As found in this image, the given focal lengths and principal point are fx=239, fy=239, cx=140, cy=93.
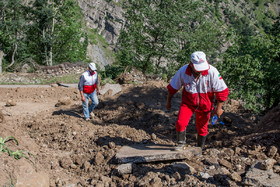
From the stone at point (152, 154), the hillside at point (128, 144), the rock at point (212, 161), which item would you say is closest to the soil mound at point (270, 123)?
the hillside at point (128, 144)

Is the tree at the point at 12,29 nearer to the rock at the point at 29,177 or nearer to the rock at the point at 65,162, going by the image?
the rock at the point at 65,162

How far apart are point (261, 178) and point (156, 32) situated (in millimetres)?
13309

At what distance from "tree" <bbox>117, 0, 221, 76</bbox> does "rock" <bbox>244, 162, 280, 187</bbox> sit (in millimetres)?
12694

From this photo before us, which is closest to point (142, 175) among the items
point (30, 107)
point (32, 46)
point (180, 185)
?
point (180, 185)

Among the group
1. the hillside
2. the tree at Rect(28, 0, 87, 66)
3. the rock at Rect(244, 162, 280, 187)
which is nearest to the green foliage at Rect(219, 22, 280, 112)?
the hillside

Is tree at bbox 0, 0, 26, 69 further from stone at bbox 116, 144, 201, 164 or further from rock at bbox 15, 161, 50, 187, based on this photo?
stone at bbox 116, 144, 201, 164

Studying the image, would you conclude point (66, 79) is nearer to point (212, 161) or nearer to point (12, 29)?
point (12, 29)

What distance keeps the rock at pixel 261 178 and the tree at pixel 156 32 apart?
500 inches

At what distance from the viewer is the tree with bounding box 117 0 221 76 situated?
15.2m

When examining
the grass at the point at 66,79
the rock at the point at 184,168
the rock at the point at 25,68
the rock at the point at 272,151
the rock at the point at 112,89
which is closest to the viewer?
the rock at the point at 184,168

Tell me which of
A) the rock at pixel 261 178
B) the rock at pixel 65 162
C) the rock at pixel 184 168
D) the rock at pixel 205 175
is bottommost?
the rock at pixel 65 162

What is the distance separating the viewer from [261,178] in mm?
3203

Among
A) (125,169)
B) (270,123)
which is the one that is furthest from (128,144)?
(270,123)

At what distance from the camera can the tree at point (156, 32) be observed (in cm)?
1520
